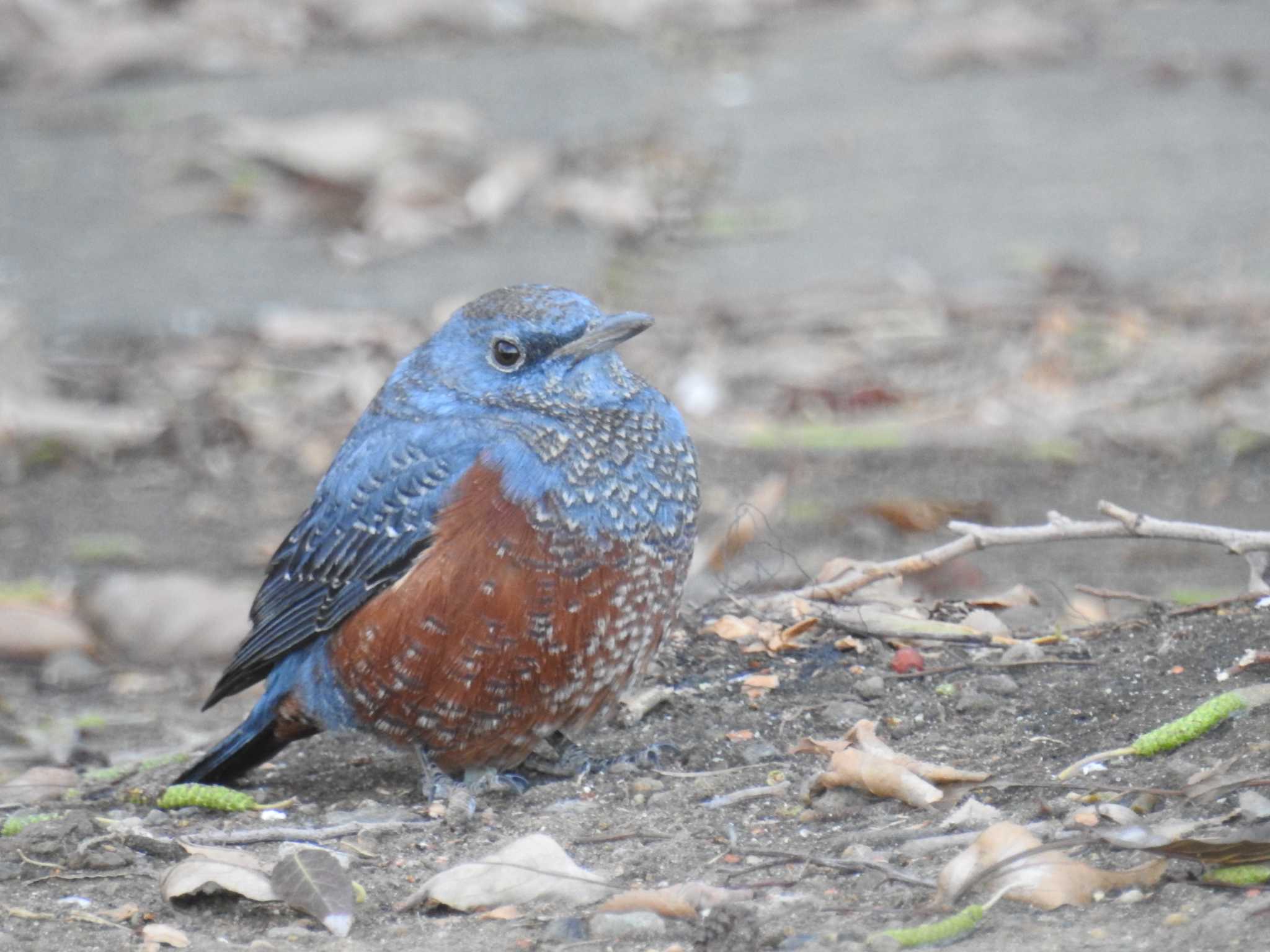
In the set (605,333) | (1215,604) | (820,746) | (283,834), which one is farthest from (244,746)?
(1215,604)

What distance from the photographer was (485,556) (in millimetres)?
3918

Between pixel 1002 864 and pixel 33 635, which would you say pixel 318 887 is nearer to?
pixel 1002 864

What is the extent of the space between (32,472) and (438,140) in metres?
3.09

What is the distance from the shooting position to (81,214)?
9703 mm

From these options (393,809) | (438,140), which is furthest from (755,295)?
(393,809)

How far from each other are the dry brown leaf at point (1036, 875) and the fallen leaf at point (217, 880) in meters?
1.23

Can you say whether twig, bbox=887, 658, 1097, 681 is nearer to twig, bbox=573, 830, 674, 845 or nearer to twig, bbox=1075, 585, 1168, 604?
twig, bbox=1075, 585, 1168, 604

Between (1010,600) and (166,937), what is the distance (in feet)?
8.03

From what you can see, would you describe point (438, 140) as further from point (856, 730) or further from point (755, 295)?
point (856, 730)

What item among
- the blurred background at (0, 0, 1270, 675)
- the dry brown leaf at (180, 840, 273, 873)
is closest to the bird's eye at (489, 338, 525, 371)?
the blurred background at (0, 0, 1270, 675)

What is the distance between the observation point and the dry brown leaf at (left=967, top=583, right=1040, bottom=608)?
4.75 metres

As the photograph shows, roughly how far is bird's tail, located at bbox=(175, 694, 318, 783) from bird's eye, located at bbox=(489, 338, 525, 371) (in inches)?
37.1

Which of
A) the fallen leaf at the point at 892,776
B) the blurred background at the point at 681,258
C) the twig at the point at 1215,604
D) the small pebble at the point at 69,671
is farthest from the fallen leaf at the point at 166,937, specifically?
the small pebble at the point at 69,671

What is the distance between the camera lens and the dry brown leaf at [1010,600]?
187 inches
